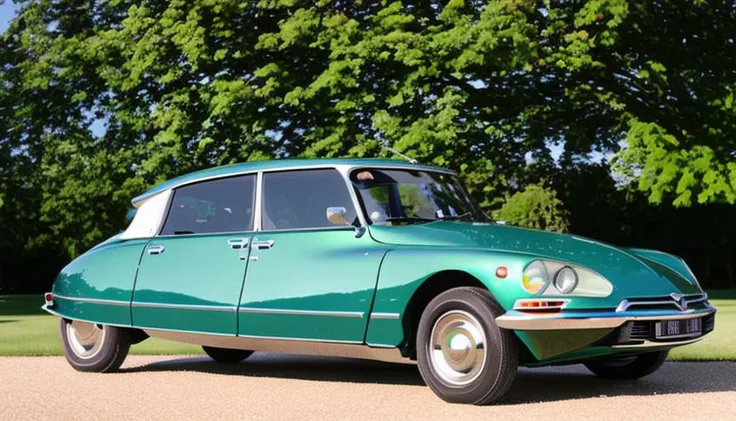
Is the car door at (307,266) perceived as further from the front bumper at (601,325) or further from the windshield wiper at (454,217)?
the front bumper at (601,325)

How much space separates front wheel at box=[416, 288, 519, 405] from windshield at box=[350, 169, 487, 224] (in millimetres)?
965

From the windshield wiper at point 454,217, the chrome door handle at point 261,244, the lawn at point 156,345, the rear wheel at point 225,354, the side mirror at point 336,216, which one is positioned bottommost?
the lawn at point 156,345

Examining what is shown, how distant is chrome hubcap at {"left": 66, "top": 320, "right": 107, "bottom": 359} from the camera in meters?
9.02

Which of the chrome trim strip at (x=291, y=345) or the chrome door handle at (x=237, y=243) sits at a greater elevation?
the chrome door handle at (x=237, y=243)

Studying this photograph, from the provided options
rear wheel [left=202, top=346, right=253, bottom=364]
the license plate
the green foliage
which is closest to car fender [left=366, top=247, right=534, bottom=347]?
the license plate

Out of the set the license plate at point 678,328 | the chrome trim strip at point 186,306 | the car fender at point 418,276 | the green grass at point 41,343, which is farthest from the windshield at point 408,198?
the green grass at point 41,343

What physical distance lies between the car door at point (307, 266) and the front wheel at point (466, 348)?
1.80ft

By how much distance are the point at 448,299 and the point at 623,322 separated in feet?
3.49

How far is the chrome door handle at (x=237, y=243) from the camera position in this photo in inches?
313

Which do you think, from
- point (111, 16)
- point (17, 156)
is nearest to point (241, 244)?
point (111, 16)

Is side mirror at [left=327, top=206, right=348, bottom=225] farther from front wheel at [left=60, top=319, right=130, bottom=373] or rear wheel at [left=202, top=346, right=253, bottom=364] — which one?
rear wheel at [left=202, top=346, right=253, bottom=364]

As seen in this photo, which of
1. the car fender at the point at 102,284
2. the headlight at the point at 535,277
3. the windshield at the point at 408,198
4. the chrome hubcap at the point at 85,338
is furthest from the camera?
the chrome hubcap at the point at 85,338

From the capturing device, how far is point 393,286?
690 centimetres

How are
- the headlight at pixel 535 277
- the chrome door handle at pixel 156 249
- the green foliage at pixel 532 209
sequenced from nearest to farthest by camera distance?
the headlight at pixel 535 277 < the chrome door handle at pixel 156 249 < the green foliage at pixel 532 209
